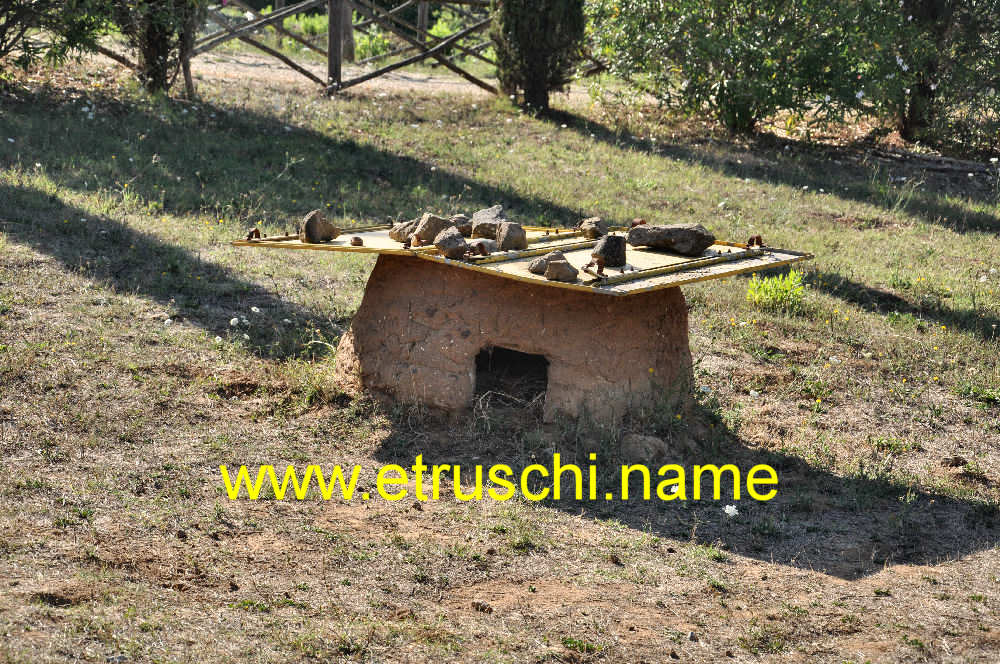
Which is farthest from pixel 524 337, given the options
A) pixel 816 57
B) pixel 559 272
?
pixel 816 57

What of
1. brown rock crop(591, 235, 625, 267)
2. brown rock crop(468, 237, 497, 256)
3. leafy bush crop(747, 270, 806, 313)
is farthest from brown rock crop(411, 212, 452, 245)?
leafy bush crop(747, 270, 806, 313)

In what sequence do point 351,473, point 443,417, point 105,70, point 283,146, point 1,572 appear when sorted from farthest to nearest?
point 105,70
point 283,146
point 443,417
point 351,473
point 1,572

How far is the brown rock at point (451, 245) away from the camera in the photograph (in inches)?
205

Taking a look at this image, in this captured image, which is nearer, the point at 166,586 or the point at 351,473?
the point at 166,586

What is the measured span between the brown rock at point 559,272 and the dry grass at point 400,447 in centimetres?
103

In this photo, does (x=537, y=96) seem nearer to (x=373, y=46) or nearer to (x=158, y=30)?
(x=158, y=30)

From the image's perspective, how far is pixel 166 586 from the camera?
4.06 m

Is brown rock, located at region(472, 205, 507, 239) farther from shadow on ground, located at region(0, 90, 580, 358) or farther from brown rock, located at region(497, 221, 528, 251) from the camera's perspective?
shadow on ground, located at region(0, 90, 580, 358)

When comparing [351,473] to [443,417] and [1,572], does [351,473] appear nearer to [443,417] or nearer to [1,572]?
[443,417]

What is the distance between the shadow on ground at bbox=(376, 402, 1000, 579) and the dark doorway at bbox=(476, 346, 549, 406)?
7.3 inches

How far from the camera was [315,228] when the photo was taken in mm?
5547

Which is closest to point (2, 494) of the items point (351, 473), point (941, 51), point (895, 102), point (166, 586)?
point (166, 586)

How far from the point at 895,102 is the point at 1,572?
1231 centimetres

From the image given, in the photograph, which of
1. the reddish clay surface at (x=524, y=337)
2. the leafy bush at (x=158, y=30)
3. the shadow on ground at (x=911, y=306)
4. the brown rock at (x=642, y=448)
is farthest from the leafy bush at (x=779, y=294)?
the leafy bush at (x=158, y=30)
